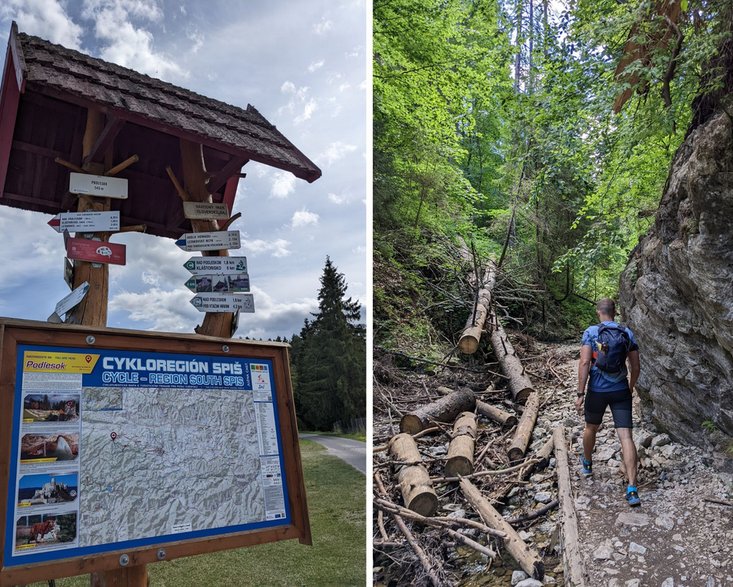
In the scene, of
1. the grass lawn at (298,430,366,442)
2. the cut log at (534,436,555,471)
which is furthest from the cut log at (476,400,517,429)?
the grass lawn at (298,430,366,442)

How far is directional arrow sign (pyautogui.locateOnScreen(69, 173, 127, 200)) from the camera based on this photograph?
1.98 metres

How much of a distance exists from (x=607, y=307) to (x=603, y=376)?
39cm

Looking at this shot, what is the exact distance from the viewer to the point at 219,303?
6.75 feet

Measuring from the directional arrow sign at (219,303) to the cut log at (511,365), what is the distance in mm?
1921

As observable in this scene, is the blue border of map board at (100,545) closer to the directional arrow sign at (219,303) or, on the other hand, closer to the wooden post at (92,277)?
the directional arrow sign at (219,303)

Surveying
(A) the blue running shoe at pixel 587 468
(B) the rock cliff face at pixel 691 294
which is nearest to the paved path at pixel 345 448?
(A) the blue running shoe at pixel 587 468

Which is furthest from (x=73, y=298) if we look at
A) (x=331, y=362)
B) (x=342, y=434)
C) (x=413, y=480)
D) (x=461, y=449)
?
(x=331, y=362)

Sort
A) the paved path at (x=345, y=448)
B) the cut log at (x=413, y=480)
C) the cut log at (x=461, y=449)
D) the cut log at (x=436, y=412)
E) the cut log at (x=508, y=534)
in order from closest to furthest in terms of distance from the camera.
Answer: the cut log at (x=508, y=534) < the cut log at (x=413, y=480) < the cut log at (x=461, y=449) < the cut log at (x=436, y=412) < the paved path at (x=345, y=448)

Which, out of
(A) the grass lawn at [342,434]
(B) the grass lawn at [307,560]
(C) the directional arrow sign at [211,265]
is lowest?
(B) the grass lawn at [307,560]

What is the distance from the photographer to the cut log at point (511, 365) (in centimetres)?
338

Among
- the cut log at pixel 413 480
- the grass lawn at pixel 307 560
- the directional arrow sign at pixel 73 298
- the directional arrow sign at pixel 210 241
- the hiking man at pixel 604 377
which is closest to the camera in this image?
the directional arrow sign at pixel 73 298

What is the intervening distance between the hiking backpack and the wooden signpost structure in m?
1.62

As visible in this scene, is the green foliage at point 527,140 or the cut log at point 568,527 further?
the green foliage at point 527,140

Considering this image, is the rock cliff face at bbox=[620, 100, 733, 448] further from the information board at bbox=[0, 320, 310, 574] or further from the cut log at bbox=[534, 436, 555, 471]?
the information board at bbox=[0, 320, 310, 574]
